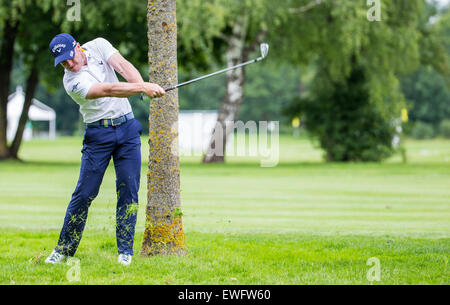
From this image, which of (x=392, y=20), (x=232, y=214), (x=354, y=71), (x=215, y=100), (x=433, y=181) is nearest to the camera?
(x=232, y=214)

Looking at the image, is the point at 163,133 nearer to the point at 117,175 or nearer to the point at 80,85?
the point at 117,175

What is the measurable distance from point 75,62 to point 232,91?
20.6 meters

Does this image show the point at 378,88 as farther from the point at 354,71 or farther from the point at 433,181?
the point at 433,181

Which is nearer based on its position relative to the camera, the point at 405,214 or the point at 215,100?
the point at 405,214

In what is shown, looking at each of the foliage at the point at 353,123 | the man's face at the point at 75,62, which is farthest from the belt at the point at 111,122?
the foliage at the point at 353,123

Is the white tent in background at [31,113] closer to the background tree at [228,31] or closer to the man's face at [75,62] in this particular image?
the background tree at [228,31]

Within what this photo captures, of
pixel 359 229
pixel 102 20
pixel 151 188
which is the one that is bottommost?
Result: pixel 359 229

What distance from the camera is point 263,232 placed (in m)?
9.23

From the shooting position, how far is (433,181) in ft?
59.7

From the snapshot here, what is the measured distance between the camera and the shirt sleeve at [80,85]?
5.87 meters

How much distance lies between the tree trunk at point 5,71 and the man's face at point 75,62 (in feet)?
74.6
